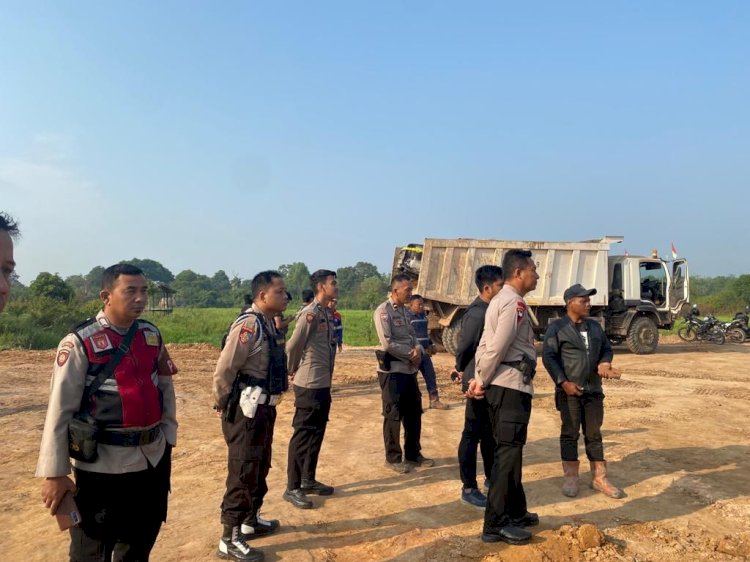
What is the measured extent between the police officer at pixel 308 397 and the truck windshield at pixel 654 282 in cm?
1242

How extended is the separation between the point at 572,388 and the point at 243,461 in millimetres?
2633

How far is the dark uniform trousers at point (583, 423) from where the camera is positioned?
430 cm

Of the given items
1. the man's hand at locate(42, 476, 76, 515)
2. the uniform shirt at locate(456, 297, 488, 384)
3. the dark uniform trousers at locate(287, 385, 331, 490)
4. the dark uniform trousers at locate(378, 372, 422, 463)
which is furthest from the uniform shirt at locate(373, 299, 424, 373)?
the man's hand at locate(42, 476, 76, 515)

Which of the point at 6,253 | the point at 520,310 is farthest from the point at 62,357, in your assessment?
the point at 520,310

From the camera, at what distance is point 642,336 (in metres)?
13.9

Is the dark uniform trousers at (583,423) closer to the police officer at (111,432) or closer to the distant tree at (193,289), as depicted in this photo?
the police officer at (111,432)

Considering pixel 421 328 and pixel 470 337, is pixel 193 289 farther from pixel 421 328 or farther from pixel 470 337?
pixel 470 337

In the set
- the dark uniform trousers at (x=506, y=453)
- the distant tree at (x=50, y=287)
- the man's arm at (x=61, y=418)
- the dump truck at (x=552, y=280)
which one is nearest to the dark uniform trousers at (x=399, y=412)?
the dark uniform trousers at (x=506, y=453)

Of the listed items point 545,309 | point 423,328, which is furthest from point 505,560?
point 545,309

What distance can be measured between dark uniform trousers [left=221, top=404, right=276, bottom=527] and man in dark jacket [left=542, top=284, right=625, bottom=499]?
7.91 ft

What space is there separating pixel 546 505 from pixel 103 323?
3.46 meters

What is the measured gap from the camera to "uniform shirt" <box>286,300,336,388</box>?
430 centimetres

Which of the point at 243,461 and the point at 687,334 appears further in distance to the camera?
the point at 687,334

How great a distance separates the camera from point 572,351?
4.36m
